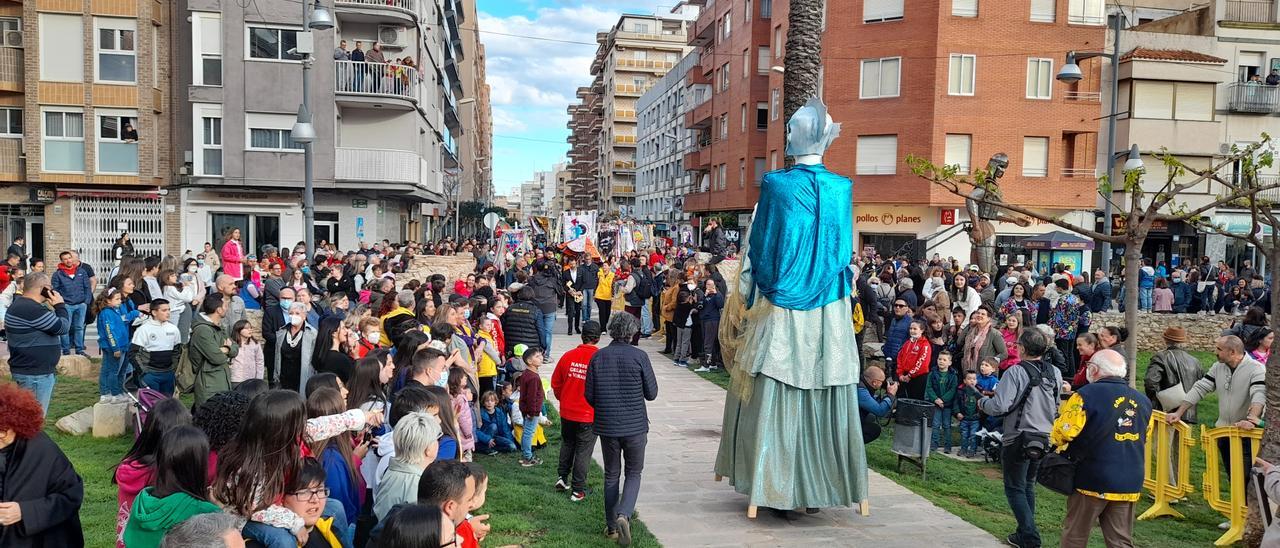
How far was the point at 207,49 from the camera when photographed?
87.9 ft

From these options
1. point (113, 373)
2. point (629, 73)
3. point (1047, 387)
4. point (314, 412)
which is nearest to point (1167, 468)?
point (1047, 387)

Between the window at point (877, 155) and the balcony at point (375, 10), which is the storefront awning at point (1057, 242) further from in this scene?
the balcony at point (375, 10)

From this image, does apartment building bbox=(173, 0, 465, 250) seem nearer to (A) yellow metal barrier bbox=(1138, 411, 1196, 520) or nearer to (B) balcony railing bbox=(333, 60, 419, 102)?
(B) balcony railing bbox=(333, 60, 419, 102)

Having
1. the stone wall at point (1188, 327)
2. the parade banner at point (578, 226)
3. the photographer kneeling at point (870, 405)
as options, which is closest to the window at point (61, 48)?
the parade banner at point (578, 226)

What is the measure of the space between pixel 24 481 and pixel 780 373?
15.2ft

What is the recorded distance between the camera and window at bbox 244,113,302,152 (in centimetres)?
2695

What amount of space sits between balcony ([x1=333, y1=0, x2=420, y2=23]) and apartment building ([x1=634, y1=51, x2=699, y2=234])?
27.1m

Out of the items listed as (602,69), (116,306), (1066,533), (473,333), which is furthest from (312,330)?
(602,69)

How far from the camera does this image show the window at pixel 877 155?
33.0 metres

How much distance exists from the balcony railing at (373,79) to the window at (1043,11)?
21801mm

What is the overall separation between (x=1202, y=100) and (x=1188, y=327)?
67.0ft

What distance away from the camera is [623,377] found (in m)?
6.71

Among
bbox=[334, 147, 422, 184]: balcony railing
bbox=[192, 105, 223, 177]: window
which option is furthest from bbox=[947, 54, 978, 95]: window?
bbox=[192, 105, 223, 177]: window

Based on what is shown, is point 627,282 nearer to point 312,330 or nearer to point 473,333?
point 473,333
